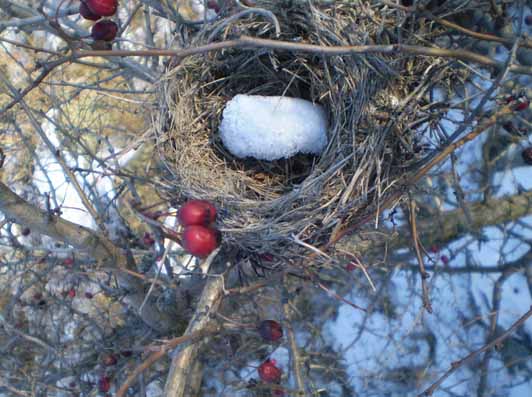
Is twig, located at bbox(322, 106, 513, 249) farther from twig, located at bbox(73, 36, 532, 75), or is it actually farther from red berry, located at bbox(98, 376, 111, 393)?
red berry, located at bbox(98, 376, 111, 393)

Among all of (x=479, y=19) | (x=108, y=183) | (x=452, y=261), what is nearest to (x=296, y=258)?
(x=479, y=19)

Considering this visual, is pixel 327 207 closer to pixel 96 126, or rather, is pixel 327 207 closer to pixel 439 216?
pixel 439 216

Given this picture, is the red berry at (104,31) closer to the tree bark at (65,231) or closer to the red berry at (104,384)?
the tree bark at (65,231)

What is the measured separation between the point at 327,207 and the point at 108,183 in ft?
8.78

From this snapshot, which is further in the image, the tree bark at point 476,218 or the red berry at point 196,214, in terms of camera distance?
the tree bark at point 476,218

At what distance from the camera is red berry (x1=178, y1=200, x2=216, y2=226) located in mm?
1145

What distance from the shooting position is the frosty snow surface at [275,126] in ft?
5.08

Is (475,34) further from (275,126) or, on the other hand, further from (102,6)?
(102,6)

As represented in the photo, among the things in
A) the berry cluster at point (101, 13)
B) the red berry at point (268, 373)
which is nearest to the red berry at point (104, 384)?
the red berry at point (268, 373)

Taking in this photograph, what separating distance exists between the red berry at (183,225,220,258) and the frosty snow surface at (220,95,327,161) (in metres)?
0.50

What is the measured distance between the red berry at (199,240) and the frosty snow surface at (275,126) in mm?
495

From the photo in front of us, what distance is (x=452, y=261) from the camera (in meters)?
2.68

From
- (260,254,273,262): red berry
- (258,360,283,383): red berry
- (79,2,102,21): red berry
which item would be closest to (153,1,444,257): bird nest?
(260,254,273,262): red berry

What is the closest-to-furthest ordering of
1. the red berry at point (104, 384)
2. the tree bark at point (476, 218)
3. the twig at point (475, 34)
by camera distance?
the twig at point (475, 34) < the red berry at point (104, 384) < the tree bark at point (476, 218)
